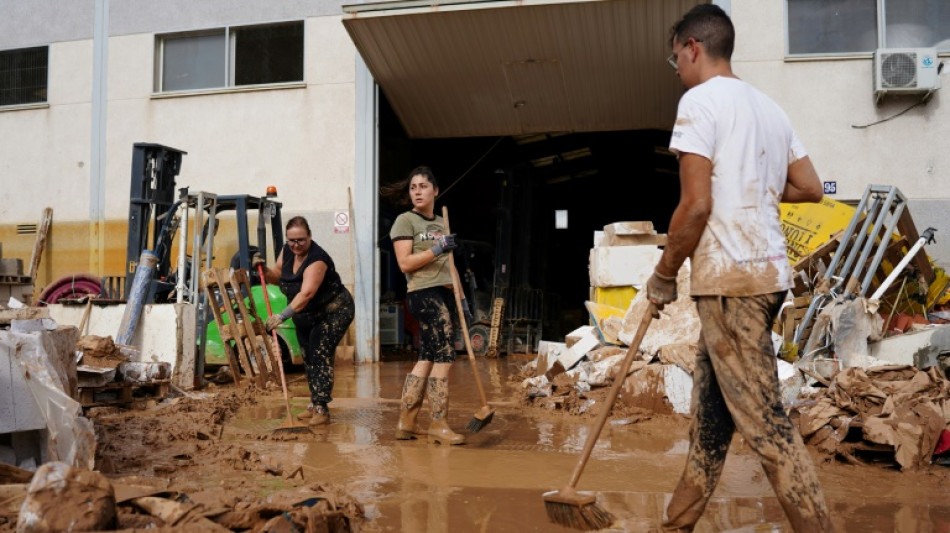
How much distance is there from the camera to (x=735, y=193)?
2.79 m

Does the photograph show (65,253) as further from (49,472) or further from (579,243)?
(579,243)

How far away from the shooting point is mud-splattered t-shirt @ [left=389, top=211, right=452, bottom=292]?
530 centimetres

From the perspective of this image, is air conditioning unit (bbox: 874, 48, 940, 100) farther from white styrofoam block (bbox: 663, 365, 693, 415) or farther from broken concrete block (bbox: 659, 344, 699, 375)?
white styrofoam block (bbox: 663, 365, 693, 415)

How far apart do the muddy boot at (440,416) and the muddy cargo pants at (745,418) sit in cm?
239

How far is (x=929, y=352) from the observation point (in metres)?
6.77

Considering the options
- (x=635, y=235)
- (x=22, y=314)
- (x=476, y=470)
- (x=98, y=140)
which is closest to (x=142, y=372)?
(x=22, y=314)

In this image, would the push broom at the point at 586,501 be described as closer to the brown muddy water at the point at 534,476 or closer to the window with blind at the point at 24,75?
the brown muddy water at the point at 534,476

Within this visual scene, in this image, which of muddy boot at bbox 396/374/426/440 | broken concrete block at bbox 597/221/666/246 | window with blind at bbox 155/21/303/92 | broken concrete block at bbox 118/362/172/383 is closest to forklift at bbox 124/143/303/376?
broken concrete block at bbox 118/362/172/383

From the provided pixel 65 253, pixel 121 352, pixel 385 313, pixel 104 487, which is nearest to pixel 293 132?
pixel 385 313

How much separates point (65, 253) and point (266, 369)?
6873 mm

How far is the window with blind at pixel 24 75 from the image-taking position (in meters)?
13.6

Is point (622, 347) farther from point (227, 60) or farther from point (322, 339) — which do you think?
point (227, 60)

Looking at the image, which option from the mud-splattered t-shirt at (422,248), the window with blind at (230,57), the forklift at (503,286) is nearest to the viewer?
the mud-splattered t-shirt at (422,248)

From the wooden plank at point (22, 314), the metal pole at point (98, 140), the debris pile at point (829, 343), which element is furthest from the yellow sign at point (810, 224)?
the metal pole at point (98, 140)
